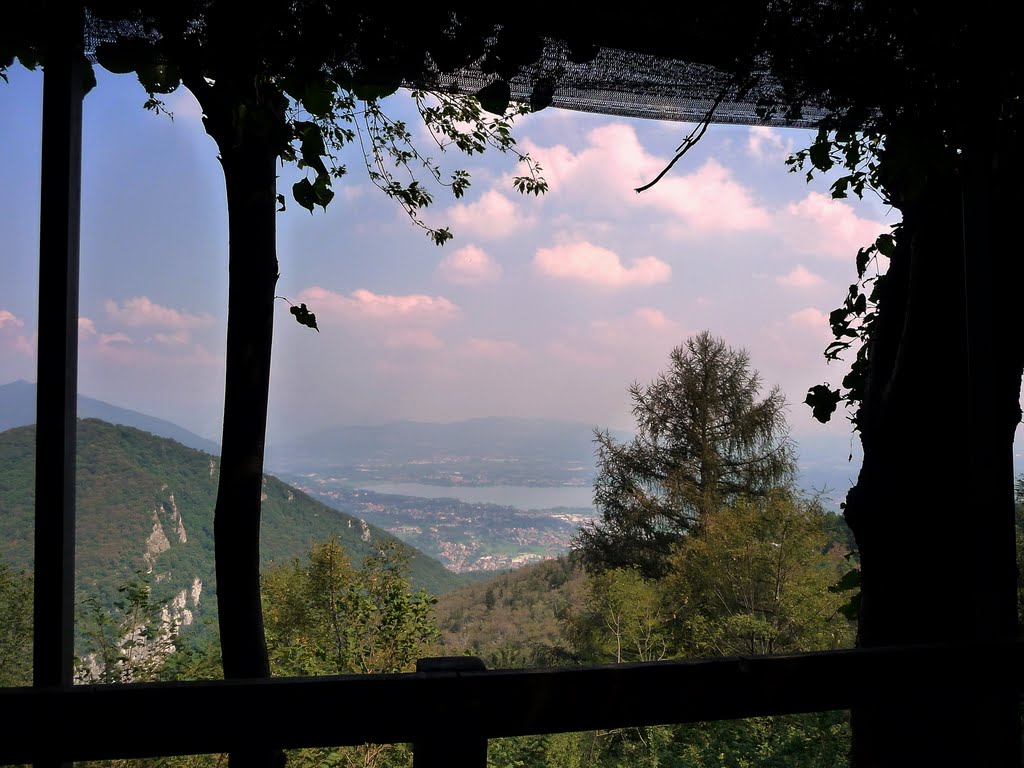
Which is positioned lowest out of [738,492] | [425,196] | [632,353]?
[738,492]

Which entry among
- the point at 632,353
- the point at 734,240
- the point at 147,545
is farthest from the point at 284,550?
the point at 734,240

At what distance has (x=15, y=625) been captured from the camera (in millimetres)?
10461

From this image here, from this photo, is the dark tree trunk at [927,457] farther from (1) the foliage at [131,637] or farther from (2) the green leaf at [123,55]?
(1) the foliage at [131,637]

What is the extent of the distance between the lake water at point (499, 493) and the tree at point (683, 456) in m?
48.8

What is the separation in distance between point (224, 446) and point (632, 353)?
7903 cm

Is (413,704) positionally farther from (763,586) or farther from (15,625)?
(763,586)

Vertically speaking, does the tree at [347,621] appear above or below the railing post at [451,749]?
below

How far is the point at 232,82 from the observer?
1.28 meters

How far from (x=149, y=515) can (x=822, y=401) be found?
997 inches

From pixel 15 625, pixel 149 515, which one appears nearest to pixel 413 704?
pixel 15 625

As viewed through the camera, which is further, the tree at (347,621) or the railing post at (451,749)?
the tree at (347,621)

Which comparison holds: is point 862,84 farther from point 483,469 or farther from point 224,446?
point 483,469

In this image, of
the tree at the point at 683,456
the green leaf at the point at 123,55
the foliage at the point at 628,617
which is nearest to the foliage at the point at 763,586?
the foliage at the point at 628,617

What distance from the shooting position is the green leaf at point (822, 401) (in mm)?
2111
